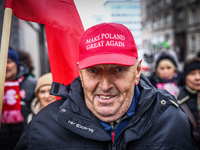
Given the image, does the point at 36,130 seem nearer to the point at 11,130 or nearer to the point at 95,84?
the point at 95,84

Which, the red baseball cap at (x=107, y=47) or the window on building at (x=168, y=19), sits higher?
the window on building at (x=168, y=19)

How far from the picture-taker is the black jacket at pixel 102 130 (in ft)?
4.89

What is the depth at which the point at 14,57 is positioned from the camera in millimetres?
3070

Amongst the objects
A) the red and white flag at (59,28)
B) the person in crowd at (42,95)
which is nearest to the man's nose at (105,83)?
the red and white flag at (59,28)

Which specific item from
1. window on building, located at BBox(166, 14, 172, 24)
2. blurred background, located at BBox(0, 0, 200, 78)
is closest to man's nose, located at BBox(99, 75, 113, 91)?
blurred background, located at BBox(0, 0, 200, 78)

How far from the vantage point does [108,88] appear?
4.99 ft

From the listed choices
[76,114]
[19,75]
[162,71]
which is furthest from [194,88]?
[19,75]

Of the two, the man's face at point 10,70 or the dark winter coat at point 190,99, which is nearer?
the dark winter coat at point 190,99

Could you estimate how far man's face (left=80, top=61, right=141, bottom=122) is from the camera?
1538mm

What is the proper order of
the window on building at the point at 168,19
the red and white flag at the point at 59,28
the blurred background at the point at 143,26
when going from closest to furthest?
the red and white flag at the point at 59,28, the blurred background at the point at 143,26, the window on building at the point at 168,19

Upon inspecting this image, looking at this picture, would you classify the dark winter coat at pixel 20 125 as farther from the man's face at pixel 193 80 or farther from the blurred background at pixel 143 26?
the man's face at pixel 193 80

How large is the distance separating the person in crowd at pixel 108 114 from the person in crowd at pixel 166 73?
7.69ft

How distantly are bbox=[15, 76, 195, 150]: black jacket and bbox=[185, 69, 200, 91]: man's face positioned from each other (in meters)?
1.57

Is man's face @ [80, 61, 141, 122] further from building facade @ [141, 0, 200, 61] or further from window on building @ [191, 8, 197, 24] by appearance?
window on building @ [191, 8, 197, 24]
